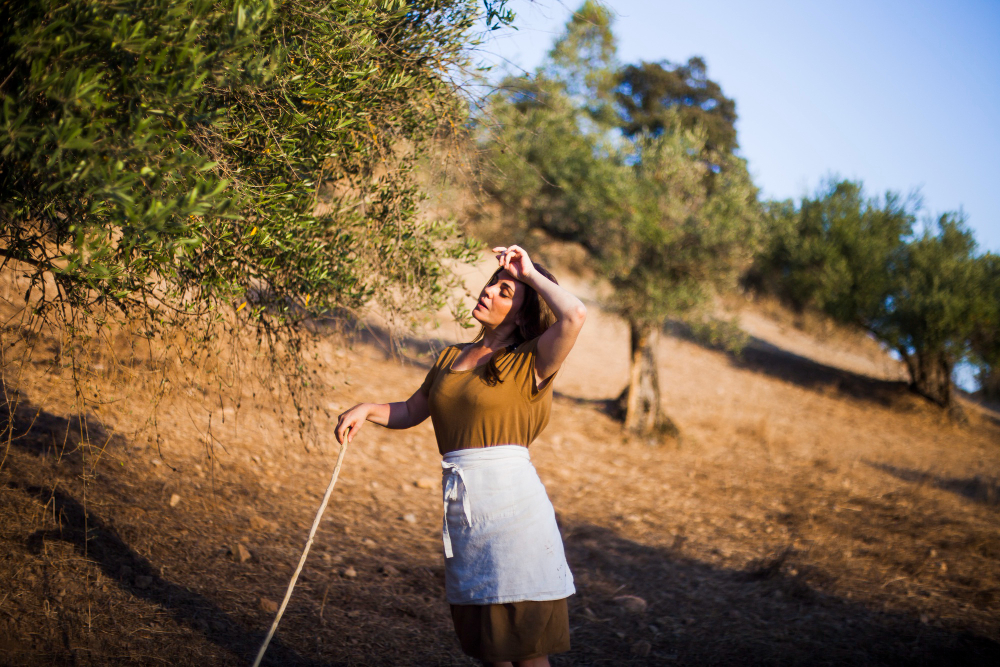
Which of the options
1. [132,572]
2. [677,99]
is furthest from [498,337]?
[677,99]

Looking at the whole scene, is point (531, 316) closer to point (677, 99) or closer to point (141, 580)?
point (141, 580)

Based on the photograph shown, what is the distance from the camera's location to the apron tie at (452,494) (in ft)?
8.27

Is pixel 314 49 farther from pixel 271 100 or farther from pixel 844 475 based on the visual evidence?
pixel 844 475

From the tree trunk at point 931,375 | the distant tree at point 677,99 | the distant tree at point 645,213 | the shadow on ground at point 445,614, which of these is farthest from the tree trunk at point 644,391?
the distant tree at point 677,99

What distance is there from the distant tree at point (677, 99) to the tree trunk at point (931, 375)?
55.4 ft

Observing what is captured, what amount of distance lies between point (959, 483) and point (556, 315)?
11319 mm

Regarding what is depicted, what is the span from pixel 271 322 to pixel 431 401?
6.79 ft

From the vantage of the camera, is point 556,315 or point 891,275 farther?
point 891,275

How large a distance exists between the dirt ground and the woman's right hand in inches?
62.9

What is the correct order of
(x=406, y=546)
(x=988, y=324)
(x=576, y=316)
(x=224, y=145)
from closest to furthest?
(x=576, y=316) → (x=224, y=145) → (x=406, y=546) → (x=988, y=324)

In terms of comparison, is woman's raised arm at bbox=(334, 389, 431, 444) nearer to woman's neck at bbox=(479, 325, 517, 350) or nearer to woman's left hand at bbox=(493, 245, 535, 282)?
woman's neck at bbox=(479, 325, 517, 350)

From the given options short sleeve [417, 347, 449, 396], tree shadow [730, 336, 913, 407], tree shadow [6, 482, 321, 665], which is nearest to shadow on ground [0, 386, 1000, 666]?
tree shadow [6, 482, 321, 665]

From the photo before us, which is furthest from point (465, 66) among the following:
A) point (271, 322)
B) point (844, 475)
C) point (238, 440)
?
point (844, 475)

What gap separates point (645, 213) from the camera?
35.5 feet
